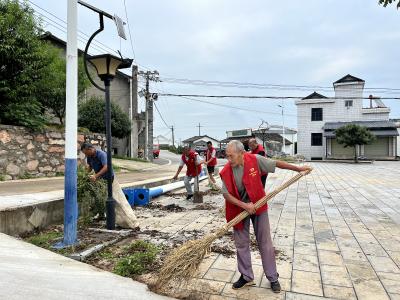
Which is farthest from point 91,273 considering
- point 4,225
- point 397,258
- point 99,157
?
point 397,258

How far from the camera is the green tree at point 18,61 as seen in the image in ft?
37.0

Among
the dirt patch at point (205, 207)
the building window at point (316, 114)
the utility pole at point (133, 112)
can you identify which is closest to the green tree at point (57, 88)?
the dirt patch at point (205, 207)

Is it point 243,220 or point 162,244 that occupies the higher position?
point 243,220

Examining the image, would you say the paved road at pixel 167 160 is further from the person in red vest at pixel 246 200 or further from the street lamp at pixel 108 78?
the person in red vest at pixel 246 200

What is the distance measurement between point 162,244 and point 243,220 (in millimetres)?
1904

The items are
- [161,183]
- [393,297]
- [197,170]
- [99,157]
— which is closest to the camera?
[393,297]

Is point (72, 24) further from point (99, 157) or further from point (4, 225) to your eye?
point (4, 225)

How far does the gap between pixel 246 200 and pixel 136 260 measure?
1.49 metres

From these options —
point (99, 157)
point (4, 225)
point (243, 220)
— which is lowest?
point (4, 225)

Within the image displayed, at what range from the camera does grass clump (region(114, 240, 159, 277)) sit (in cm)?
420

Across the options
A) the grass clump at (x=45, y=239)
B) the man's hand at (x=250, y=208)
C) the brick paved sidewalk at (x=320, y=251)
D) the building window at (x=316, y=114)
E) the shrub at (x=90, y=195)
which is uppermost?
the building window at (x=316, y=114)

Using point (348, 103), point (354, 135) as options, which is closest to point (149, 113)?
point (354, 135)

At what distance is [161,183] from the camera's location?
471 inches

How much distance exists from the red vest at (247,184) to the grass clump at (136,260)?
1.18 meters
